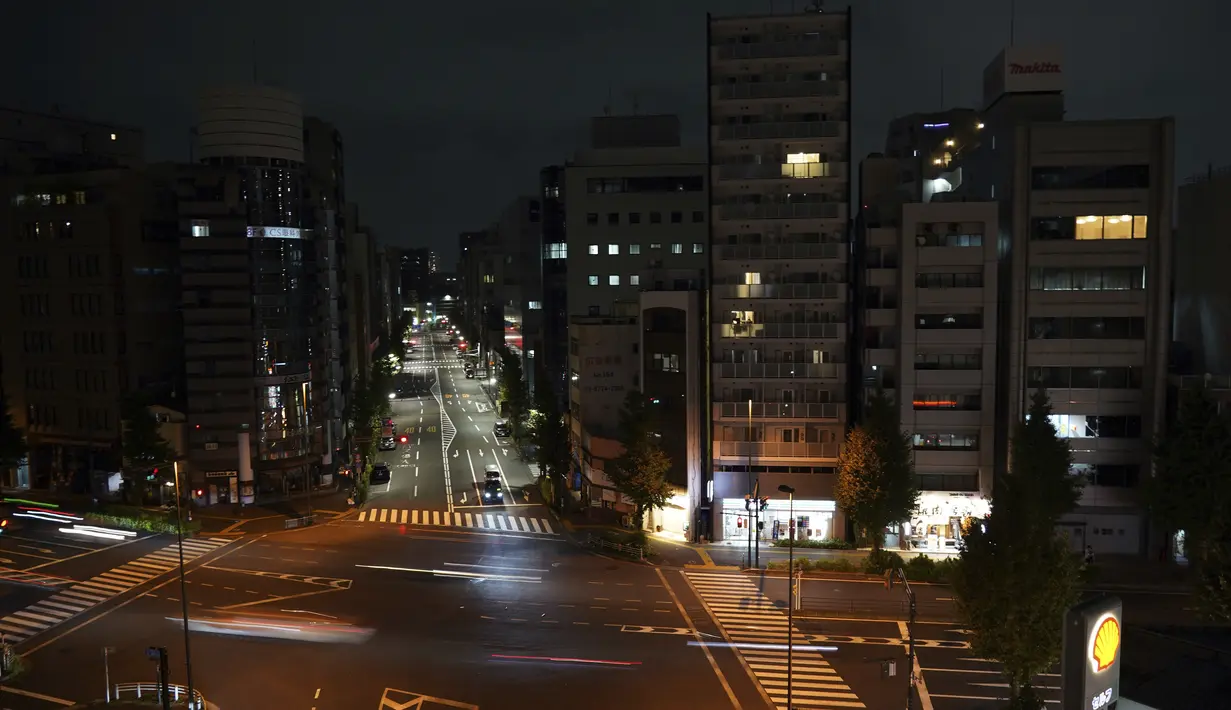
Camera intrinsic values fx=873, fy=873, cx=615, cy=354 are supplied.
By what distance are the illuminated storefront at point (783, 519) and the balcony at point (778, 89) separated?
2297 cm

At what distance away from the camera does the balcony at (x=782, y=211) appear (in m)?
49.2

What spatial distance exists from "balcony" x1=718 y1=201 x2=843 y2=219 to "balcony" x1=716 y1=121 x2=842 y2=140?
192cm

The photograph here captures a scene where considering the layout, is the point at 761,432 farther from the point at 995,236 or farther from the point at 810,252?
the point at 995,236

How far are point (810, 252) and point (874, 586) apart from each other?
18.7 metres

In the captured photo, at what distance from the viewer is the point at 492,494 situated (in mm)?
60406

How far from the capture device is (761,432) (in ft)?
163

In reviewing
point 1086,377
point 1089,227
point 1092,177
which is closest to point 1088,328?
point 1086,377

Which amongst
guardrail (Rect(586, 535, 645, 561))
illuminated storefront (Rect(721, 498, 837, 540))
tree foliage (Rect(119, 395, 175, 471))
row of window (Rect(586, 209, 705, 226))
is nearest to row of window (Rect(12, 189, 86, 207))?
tree foliage (Rect(119, 395, 175, 471))

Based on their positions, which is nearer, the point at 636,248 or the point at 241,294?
the point at 241,294

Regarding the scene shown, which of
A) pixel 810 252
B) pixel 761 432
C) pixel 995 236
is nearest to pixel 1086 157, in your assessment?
pixel 995 236

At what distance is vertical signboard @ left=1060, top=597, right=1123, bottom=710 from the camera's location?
614 inches

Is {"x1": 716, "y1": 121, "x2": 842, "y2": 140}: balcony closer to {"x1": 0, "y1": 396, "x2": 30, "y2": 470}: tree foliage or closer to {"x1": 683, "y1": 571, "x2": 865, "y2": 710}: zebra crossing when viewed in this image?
{"x1": 683, "y1": 571, "x2": 865, "y2": 710}: zebra crossing

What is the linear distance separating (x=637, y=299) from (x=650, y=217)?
16494mm

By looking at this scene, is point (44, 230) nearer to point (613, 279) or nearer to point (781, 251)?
point (613, 279)
